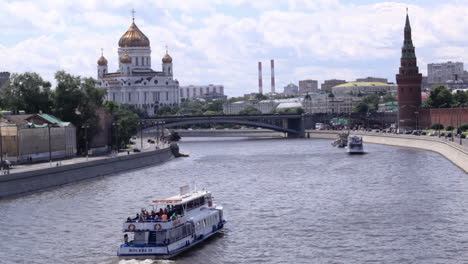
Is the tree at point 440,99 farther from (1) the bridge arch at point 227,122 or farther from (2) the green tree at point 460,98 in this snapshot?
(1) the bridge arch at point 227,122

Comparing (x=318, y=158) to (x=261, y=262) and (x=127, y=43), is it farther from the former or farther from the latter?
(x=127, y=43)

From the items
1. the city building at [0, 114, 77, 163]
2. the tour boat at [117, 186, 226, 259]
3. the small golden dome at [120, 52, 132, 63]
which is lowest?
the tour boat at [117, 186, 226, 259]

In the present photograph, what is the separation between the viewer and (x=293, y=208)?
47688mm

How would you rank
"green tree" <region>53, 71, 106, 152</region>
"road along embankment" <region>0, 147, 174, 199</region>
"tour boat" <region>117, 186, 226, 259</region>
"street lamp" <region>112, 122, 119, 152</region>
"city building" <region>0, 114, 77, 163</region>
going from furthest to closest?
1. "street lamp" <region>112, 122, 119, 152</region>
2. "green tree" <region>53, 71, 106, 152</region>
3. "city building" <region>0, 114, 77, 163</region>
4. "road along embankment" <region>0, 147, 174, 199</region>
5. "tour boat" <region>117, 186, 226, 259</region>

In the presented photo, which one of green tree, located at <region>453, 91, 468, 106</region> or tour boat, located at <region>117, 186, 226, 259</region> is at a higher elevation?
green tree, located at <region>453, 91, 468, 106</region>

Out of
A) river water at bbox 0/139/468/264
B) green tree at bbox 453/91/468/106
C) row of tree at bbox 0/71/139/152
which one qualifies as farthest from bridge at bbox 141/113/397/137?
river water at bbox 0/139/468/264

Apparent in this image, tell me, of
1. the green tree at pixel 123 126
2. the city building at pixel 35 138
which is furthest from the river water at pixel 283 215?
the green tree at pixel 123 126

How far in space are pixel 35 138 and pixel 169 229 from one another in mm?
38623

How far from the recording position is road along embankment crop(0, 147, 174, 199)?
54.8 meters

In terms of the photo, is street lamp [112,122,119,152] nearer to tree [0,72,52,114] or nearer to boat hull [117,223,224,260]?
tree [0,72,52,114]

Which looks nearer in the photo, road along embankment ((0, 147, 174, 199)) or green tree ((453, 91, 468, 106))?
road along embankment ((0, 147, 174, 199))

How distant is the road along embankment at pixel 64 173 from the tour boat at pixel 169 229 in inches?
685

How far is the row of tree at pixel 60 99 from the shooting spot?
279ft

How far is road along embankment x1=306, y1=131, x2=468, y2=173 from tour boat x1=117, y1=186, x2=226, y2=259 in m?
31.4
